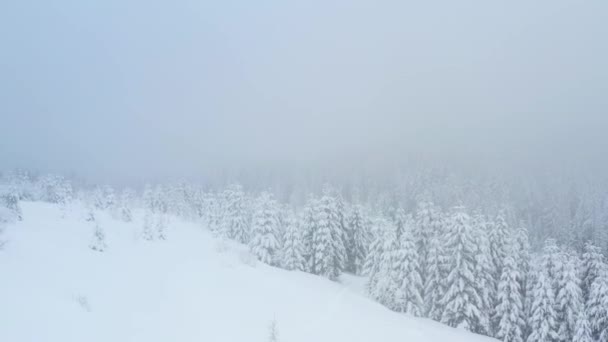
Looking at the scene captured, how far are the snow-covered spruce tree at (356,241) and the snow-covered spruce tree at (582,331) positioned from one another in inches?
952

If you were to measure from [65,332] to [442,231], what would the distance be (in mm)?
30633

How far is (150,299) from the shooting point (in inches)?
523

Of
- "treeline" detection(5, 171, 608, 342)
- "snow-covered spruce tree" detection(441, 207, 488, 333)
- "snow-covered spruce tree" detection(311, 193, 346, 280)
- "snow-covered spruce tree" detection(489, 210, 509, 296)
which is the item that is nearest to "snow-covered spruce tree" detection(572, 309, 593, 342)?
"treeline" detection(5, 171, 608, 342)

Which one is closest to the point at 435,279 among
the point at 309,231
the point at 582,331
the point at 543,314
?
the point at 543,314

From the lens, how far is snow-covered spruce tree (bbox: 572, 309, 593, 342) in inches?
1008

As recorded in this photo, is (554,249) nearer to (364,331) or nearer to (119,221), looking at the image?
(364,331)

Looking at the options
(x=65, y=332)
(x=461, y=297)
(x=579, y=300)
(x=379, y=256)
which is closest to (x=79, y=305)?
(x=65, y=332)

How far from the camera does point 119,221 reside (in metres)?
27.5

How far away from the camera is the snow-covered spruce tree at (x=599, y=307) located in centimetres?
2654

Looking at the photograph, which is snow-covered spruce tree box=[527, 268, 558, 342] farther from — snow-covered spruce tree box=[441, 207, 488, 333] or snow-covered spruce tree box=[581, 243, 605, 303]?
snow-covered spruce tree box=[581, 243, 605, 303]

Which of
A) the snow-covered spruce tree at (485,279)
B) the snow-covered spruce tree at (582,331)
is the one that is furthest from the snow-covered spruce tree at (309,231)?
the snow-covered spruce tree at (582,331)

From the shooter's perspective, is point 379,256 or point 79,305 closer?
point 79,305

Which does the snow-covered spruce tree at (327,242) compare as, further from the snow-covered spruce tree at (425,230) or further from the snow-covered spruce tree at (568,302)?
the snow-covered spruce tree at (568,302)

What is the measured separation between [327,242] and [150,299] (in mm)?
26487
